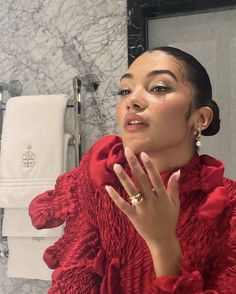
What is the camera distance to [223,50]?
1314 mm

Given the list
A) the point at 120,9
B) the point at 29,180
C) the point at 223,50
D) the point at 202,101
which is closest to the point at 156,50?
the point at 202,101

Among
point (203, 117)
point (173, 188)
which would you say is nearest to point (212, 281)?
point (173, 188)

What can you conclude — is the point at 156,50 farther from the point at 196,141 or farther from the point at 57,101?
the point at 57,101

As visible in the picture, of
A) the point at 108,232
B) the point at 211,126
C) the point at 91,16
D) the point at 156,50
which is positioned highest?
the point at 91,16

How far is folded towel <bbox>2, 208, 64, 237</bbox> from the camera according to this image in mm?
1403

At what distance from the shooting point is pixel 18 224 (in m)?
1.42

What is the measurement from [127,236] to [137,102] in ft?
0.89

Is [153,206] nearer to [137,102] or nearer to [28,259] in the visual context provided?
[137,102]

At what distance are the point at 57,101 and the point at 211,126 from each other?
0.65 metres

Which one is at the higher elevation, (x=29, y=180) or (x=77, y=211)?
(x=29, y=180)

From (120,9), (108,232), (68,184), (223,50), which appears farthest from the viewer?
(120,9)

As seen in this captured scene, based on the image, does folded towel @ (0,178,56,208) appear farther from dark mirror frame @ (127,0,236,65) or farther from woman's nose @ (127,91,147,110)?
woman's nose @ (127,91,147,110)

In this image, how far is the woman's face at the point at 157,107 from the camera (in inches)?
32.4

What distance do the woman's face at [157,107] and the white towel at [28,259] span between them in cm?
69
